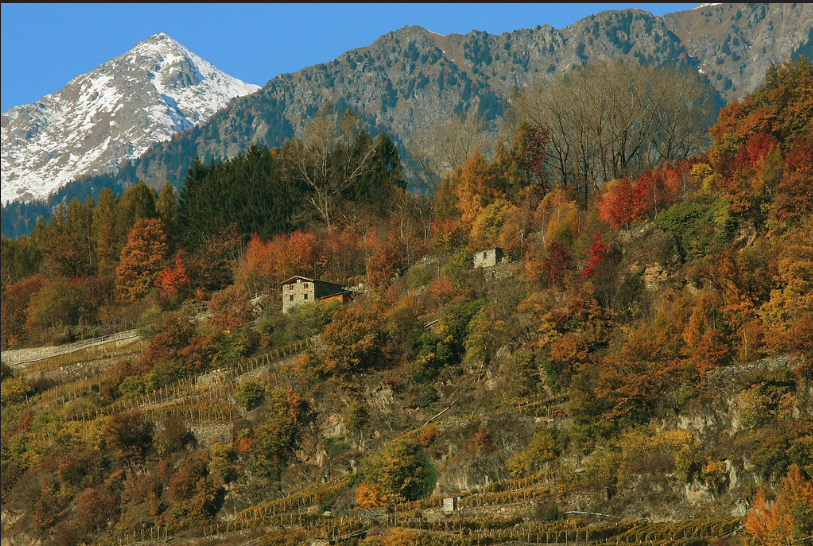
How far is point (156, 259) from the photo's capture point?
89562 millimetres

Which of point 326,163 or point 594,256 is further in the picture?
point 326,163

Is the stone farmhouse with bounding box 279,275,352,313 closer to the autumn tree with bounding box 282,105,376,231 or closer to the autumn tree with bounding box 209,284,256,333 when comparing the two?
the autumn tree with bounding box 209,284,256,333

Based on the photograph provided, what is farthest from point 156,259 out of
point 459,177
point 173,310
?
point 459,177

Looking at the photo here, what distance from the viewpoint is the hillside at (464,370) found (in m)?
52.8

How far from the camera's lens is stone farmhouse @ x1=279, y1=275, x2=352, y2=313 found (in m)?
78.8

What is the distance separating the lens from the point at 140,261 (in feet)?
294

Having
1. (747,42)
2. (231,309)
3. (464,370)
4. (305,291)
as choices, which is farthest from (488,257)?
(747,42)

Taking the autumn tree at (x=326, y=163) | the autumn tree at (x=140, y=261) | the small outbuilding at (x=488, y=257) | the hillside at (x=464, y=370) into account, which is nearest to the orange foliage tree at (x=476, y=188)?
the hillside at (x=464, y=370)

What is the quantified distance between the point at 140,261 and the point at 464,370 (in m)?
34.0

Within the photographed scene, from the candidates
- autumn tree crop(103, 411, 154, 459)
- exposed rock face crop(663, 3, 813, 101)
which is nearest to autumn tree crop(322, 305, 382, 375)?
autumn tree crop(103, 411, 154, 459)

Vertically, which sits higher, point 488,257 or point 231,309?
point 488,257

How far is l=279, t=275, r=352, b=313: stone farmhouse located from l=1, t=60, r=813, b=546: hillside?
0.72 feet

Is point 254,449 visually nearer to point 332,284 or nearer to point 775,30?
point 332,284

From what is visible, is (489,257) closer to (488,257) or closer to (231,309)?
(488,257)
